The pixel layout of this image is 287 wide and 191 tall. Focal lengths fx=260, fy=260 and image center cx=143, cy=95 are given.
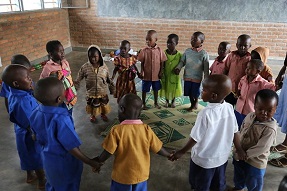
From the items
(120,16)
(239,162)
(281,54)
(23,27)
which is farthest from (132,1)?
(239,162)

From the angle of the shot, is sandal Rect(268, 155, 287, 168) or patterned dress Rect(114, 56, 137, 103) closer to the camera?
sandal Rect(268, 155, 287, 168)

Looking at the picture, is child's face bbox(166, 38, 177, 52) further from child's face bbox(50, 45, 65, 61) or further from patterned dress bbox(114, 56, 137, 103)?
child's face bbox(50, 45, 65, 61)

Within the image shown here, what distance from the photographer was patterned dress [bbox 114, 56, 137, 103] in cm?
330

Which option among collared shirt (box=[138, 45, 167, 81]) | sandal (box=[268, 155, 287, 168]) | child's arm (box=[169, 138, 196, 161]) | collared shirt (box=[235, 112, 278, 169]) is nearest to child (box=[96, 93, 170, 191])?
child's arm (box=[169, 138, 196, 161])

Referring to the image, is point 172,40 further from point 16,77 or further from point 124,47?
point 16,77

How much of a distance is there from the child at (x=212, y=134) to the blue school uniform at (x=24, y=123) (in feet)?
3.70

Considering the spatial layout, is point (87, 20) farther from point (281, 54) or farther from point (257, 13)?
point (281, 54)

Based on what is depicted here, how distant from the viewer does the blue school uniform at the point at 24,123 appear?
195 centimetres

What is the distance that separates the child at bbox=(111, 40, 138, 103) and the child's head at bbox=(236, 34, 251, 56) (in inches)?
50.3

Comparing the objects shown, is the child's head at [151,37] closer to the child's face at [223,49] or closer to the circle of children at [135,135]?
the child's face at [223,49]

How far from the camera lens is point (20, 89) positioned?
1.95 m

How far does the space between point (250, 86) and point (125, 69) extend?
1542 mm

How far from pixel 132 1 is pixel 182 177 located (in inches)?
217

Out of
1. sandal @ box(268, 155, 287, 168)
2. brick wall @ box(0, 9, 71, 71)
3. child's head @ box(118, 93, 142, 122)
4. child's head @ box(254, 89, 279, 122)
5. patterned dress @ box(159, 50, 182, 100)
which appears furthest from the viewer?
brick wall @ box(0, 9, 71, 71)
